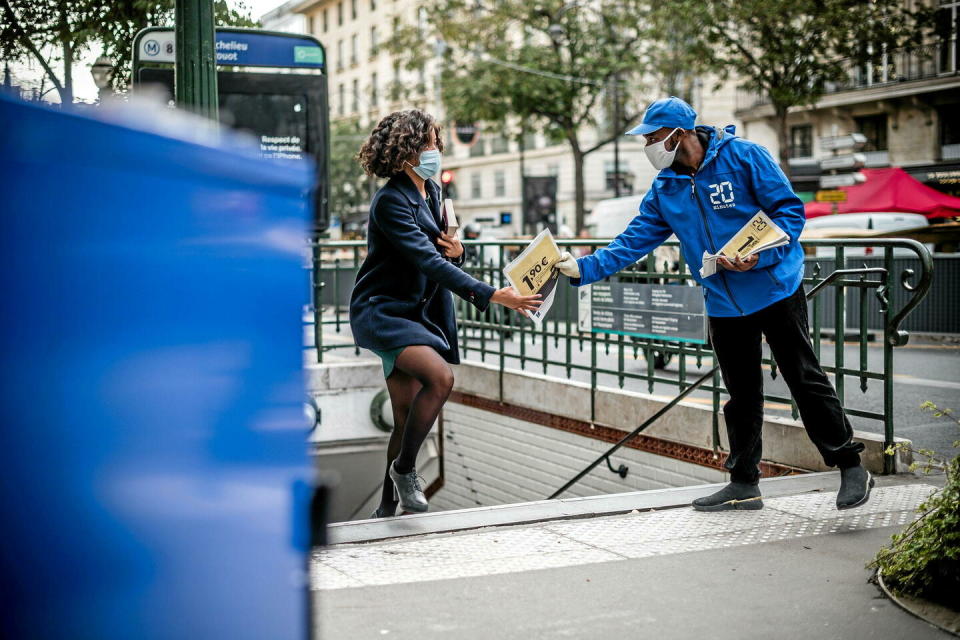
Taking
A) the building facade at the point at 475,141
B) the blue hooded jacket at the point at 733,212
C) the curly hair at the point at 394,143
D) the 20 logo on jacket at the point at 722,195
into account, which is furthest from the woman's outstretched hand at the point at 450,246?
the building facade at the point at 475,141

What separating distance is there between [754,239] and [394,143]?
1.73 metres

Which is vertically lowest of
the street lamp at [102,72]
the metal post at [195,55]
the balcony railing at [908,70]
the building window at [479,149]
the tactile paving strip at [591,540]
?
the tactile paving strip at [591,540]

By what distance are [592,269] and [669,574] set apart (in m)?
1.67

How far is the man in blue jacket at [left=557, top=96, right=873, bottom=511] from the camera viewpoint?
4609mm

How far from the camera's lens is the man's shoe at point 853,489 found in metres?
4.82

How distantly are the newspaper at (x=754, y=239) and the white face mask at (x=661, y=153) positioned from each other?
0.47 meters

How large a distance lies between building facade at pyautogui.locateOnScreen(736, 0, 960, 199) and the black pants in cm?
2617

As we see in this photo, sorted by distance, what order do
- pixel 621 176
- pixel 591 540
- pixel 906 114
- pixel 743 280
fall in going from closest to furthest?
pixel 591 540, pixel 743 280, pixel 906 114, pixel 621 176

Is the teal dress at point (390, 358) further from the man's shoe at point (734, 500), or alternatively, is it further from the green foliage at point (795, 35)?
the green foliage at point (795, 35)

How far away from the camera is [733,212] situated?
4.68m

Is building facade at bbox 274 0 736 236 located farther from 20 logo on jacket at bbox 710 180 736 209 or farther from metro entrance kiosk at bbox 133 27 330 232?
20 logo on jacket at bbox 710 180 736 209

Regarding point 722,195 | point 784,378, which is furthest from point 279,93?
point 784,378

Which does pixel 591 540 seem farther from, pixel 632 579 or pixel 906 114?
pixel 906 114

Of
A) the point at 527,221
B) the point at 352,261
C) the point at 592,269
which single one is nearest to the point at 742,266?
the point at 592,269
